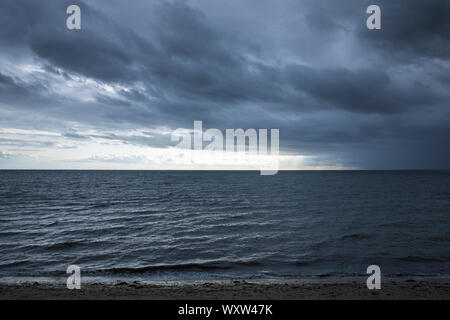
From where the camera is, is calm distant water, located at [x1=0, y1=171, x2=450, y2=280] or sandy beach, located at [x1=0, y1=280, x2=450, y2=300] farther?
calm distant water, located at [x1=0, y1=171, x2=450, y2=280]

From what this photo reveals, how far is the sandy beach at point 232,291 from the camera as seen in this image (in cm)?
1003

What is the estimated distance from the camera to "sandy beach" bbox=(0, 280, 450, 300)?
1003 centimetres

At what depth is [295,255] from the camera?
17.0 meters

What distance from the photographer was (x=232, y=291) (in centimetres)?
1086

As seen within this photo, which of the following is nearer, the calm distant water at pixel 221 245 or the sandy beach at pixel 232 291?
the sandy beach at pixel 232 291

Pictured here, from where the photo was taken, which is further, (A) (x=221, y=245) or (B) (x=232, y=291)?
(A) (x=221, y=245)

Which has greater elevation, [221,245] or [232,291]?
[232,291]

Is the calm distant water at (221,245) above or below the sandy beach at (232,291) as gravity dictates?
below
